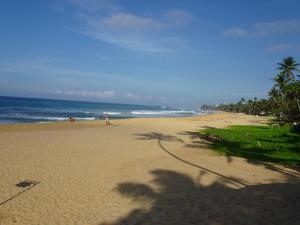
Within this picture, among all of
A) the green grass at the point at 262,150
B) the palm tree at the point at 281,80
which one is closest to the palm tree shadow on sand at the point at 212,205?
the green grass at the point at 262,150

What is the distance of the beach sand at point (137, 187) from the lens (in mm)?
7161

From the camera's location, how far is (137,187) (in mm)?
9961

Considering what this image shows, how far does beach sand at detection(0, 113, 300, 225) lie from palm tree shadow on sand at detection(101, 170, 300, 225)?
19 millimetres

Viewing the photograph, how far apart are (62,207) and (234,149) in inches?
491

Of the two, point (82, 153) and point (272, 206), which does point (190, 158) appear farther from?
point (272, 206)

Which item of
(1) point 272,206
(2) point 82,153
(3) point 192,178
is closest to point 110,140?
(2) point 82,153

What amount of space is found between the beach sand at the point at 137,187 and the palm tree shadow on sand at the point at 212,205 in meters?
0.02

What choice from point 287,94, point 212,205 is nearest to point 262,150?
point 212,205

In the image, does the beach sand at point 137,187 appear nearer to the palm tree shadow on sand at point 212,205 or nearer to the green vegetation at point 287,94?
the palm tree shadow on sand at point 212,205

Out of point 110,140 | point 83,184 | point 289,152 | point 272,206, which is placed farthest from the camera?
point 110,140

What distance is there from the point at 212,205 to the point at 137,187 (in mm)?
2941

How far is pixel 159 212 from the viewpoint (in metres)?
7.45

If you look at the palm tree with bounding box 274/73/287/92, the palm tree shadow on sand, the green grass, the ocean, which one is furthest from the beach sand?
the palm tree with bounding box 274/73/287/92

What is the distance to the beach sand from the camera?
716 centimetres
